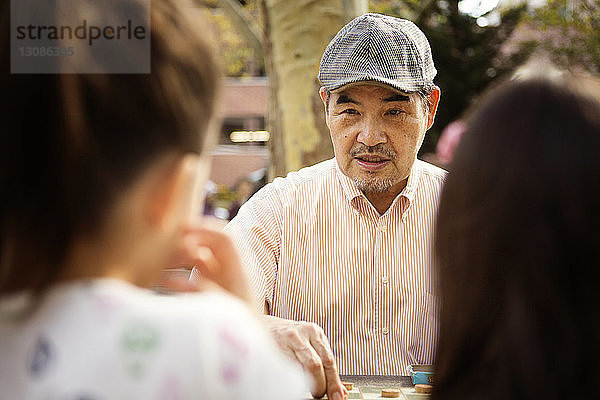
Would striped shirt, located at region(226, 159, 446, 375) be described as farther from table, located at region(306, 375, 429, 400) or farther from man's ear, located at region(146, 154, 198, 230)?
man's ear, located at region(146, 154, 198, 230)

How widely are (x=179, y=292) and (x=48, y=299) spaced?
25cm

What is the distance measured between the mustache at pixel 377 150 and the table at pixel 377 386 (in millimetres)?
917

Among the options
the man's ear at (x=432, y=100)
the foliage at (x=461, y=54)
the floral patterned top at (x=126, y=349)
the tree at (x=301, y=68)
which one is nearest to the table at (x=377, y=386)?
the floral patterned top at (x=126, y=349)

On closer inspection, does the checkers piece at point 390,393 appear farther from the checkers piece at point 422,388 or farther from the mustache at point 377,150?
the mustache at point 377,150

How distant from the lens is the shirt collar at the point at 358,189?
269 centimetres

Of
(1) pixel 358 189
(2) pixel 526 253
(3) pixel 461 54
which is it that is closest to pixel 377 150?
(1) pixel 358 189

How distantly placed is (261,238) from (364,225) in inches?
14.2

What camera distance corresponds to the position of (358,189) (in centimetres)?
269

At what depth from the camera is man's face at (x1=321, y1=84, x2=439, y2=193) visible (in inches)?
104

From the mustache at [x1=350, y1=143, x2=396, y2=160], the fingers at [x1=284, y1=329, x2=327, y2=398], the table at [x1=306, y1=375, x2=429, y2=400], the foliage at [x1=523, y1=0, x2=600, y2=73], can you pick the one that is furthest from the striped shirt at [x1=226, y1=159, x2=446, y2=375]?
the foliage at [x1=523, y1=0, x2=600, y2=73]

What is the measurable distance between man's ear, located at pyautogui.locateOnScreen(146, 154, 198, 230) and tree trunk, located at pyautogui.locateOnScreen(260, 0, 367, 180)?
3.81 m

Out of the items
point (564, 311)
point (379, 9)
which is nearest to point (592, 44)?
point (379, 9)

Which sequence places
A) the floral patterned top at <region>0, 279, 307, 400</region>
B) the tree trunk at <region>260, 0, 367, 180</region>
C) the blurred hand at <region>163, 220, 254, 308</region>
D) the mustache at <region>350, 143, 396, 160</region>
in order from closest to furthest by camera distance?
the floral patterned top at <region>0, 279, 307, 400</region> < the blurred hand at <region>163, 220, 254, 308</region> < the mustache at <region>350, 143, 396, 160</region> < the tree trunk at <region>260, 0, 367, 180</region>

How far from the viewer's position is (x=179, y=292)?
1.16 meters
